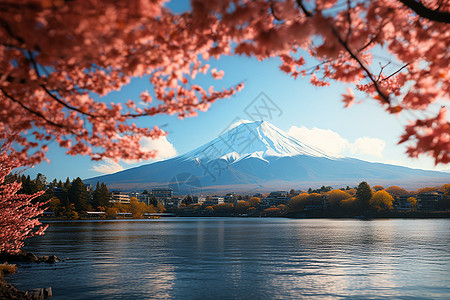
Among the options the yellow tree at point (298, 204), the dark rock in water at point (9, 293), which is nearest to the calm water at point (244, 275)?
the dark rock in water at point (9, 293)

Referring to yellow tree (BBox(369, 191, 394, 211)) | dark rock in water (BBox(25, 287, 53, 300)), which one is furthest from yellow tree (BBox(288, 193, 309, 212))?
dark rock in water (BBox(25, 287, 53, 300))

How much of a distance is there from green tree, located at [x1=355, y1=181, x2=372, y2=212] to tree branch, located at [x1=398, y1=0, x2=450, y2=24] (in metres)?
110

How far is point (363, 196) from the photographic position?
355 feet

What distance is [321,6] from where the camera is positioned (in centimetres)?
378

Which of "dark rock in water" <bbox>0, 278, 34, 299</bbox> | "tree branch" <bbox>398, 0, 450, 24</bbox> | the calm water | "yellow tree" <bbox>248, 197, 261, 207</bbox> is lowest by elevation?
"yellow tree" <bbox>248, 197, 261, 207</bbox>

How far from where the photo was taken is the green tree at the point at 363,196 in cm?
10675

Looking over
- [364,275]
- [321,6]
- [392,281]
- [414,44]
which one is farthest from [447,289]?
[321,6]

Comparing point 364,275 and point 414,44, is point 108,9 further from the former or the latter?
point 364,275

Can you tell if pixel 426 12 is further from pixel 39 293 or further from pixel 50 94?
pixel 39 293

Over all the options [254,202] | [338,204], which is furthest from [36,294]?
[254,202]

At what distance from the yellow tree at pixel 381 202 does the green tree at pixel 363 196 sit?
185 centimetres

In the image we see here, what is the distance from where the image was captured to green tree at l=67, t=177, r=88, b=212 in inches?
4173

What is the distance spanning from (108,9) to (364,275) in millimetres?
17983

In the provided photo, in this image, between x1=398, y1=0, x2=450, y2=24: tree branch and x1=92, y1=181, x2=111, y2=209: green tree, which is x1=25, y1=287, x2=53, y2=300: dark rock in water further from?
x1=92, y1=181, x2=111, y2=209: green tree
